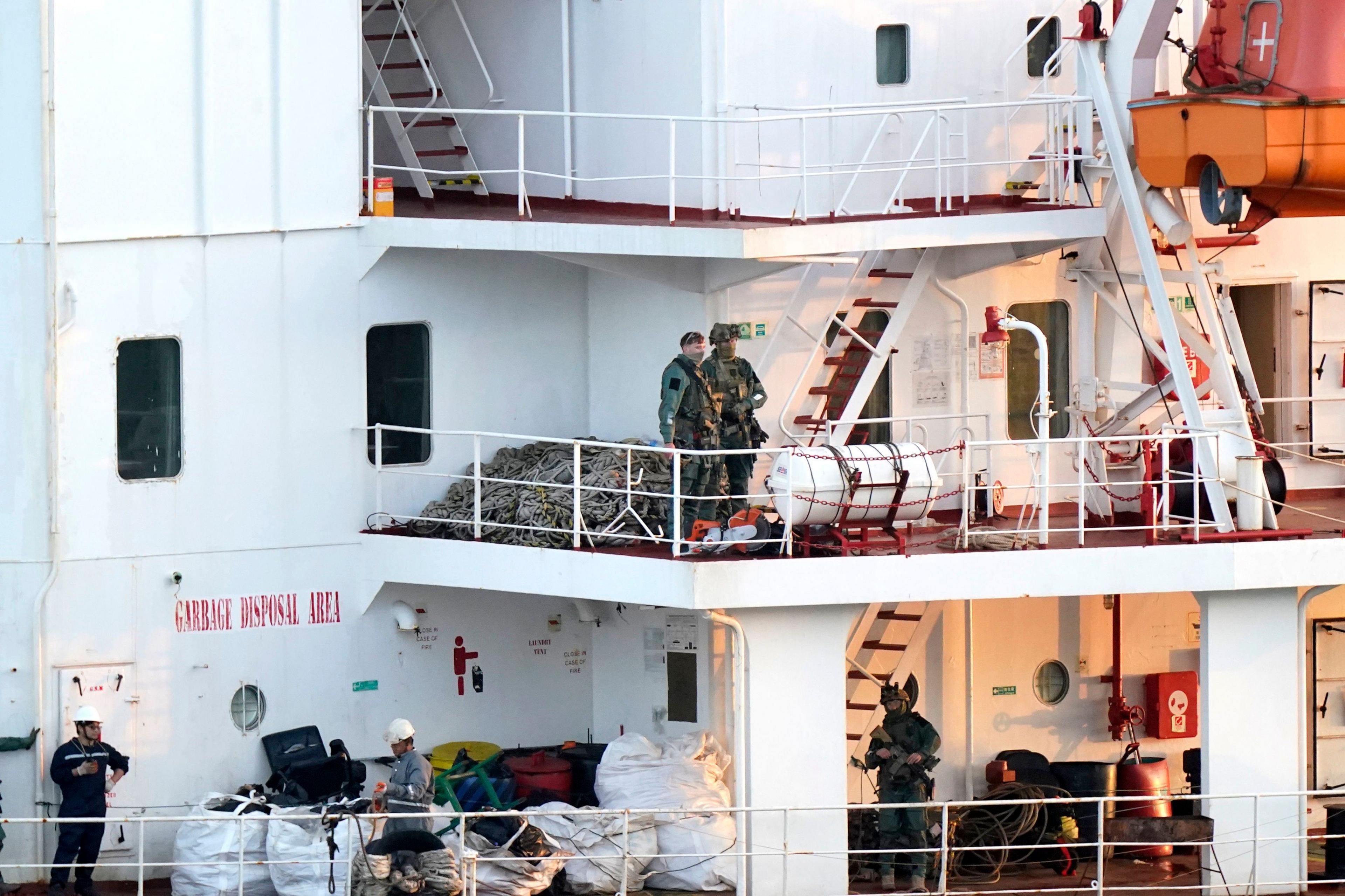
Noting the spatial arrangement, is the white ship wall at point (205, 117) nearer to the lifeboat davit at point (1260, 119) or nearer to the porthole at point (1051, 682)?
the lifeboat davit at point (1260, 119)

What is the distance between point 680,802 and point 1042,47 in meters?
7.53

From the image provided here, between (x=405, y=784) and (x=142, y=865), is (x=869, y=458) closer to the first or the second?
(x=405, y=784)

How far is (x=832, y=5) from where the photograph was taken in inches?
688

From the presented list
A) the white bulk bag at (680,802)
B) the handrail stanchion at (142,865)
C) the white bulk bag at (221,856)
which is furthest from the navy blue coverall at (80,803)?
the white bulk bag at (680,802)

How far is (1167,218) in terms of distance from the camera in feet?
53.4

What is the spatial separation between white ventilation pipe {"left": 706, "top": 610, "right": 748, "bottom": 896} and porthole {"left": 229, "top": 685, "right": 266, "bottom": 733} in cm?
396

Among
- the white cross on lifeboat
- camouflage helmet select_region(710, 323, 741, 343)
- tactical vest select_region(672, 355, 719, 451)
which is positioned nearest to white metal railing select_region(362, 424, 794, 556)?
tactical vest select_region(672, 355, 719, 451)

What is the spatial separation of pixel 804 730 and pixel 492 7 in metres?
7.86

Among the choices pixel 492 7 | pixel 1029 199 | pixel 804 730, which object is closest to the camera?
pixel 804 730

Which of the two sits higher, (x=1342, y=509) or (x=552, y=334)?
(x=552, y=334)

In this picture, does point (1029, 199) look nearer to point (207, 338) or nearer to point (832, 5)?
point (832, 5)

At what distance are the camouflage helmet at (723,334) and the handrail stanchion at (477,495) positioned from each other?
2.10 m

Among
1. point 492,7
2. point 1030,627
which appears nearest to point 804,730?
point 1030,627

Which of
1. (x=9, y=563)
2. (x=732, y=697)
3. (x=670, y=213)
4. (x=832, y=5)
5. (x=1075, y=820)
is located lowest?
(x=1075, y=820)
